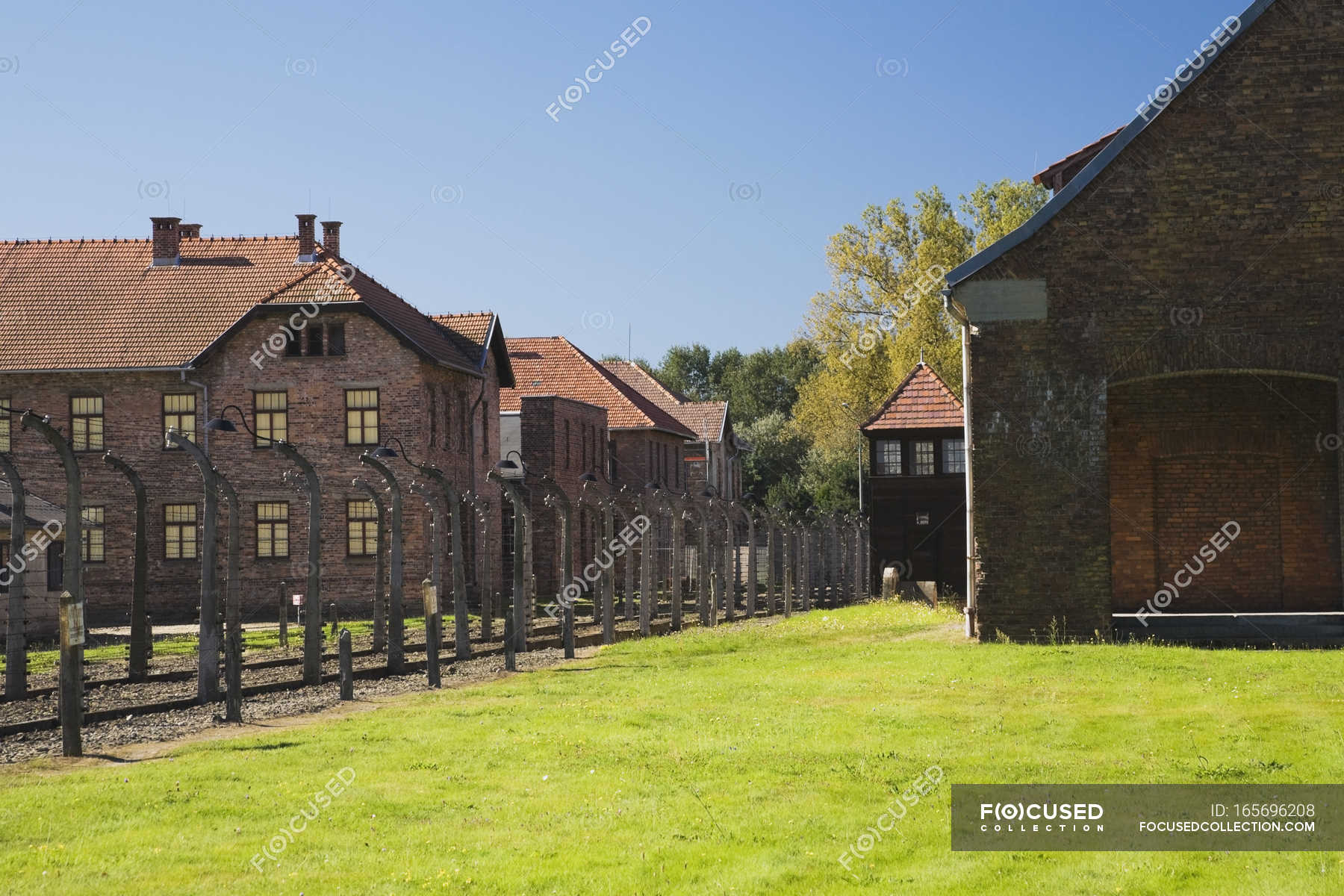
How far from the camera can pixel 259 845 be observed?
8906 mm

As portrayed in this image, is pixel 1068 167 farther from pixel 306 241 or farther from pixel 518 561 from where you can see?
pixel 306 241

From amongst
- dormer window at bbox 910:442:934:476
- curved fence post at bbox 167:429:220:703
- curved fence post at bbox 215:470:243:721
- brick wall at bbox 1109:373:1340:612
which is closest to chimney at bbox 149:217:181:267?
dormer window at bbox 910:442:934:476

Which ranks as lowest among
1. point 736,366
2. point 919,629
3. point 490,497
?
point 919,629

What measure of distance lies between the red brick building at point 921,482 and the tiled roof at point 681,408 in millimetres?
32648

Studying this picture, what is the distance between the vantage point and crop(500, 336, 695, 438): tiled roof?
195 feet

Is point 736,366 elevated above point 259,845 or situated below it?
above

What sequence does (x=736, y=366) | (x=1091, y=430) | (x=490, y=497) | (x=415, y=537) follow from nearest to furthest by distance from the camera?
(x=1091, y=430), (x=415, y=537), (x=490, y=497), (x=736, y=366)

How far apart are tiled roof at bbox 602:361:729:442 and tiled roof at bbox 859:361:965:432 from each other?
107ft

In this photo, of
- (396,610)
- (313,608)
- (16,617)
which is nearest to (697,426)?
(396,610)

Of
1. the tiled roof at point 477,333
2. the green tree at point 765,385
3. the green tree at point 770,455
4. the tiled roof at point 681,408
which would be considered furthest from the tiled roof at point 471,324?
the green tree at point 765,385

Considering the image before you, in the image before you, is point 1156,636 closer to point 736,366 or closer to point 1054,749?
point 1054,749

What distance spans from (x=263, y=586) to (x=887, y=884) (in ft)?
111

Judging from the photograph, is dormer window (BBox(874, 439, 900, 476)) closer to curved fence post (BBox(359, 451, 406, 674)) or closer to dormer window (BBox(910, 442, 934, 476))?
dormer window (BBox(910, 442, 934, 476))

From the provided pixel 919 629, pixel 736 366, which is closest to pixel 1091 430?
pixel 919 629
